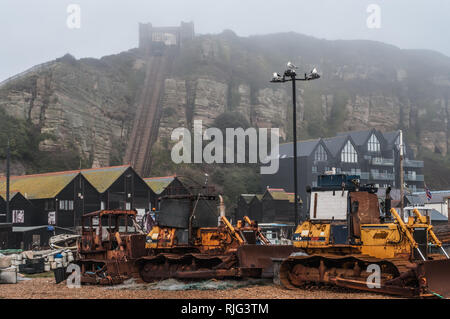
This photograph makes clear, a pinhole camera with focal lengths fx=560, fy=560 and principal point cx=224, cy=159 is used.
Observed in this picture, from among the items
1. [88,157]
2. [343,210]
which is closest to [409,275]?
[343,210]

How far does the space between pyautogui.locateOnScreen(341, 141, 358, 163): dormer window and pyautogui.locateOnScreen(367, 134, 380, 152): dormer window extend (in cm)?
404

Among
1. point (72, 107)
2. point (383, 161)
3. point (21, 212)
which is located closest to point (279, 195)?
point (383, 161)

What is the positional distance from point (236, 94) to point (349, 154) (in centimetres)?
4704

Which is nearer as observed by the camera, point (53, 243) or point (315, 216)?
point (315, 216)

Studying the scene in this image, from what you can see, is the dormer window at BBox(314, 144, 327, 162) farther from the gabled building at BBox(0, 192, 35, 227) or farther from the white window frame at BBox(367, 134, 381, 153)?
the gabled building at BBox(0, 192, 35, 227)

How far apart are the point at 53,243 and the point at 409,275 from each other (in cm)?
2748

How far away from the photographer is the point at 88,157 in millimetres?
93000

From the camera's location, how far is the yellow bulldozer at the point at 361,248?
15641 millimetres

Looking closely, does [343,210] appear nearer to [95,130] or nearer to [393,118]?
[95,130]

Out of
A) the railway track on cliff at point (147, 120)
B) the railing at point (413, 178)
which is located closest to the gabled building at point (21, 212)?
the railway track on cliff at point (147, 120)

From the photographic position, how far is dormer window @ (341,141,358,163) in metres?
87.8

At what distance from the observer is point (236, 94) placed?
13012cm

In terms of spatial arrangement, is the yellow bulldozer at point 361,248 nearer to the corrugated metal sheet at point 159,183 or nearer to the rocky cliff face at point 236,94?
the corrugated metal sheet at point 159,183
